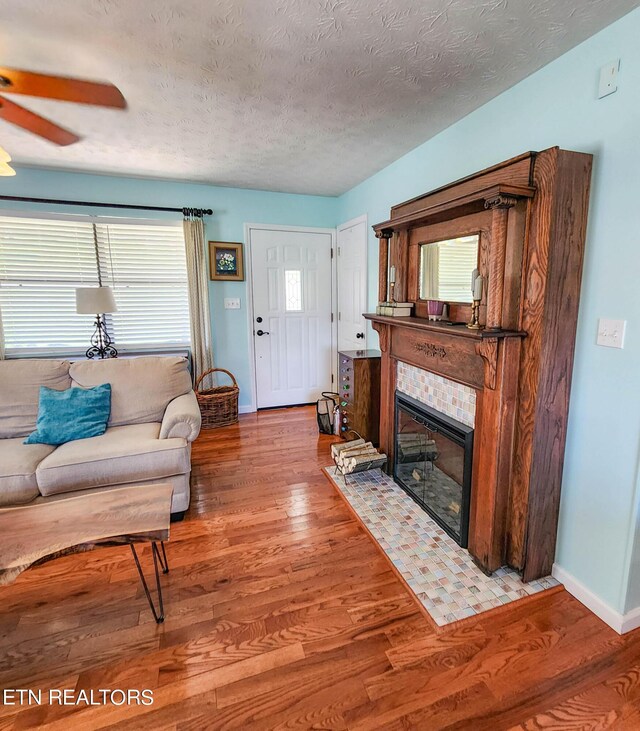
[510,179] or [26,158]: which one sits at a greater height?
[26,158]

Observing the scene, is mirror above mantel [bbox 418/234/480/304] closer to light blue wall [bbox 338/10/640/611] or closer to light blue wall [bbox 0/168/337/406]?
light blue wall [bbox 338/10/640/611]

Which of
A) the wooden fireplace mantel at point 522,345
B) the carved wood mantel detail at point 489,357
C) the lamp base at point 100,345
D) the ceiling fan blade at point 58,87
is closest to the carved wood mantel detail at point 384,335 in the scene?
the wooden fireplace mantel at point 522,345

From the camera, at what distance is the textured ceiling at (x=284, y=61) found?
1438mm

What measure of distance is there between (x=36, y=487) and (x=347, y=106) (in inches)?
108

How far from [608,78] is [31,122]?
2.71 meters

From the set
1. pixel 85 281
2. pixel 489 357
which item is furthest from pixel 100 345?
pixel 489 357

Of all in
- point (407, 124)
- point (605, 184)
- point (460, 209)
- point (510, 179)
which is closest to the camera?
point (605, 184)

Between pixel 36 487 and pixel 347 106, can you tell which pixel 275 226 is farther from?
pixel 36 487

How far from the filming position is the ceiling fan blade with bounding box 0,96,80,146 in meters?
1.81

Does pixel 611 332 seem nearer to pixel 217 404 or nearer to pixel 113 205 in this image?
pixel 217 404

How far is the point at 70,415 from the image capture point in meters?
2.47

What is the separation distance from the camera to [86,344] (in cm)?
380

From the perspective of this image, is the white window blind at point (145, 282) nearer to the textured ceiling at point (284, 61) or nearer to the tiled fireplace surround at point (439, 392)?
the textured ceiling at point (284, 61)

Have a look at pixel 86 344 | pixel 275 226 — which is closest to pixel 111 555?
pixel 86 344
